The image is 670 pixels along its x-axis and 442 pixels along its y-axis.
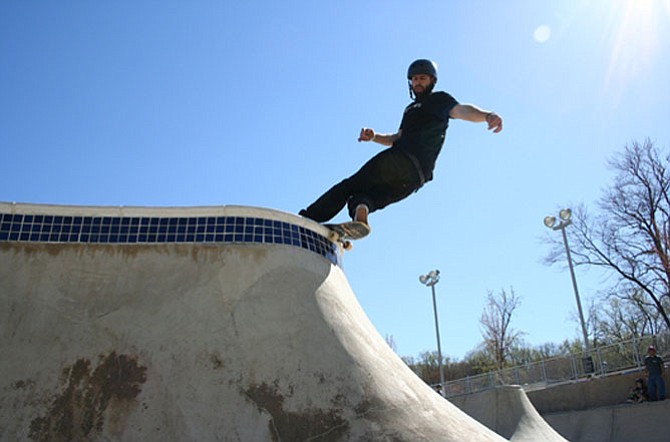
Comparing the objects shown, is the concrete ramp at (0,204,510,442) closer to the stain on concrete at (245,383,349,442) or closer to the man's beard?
the stain on concrete at (245,383,349,442)

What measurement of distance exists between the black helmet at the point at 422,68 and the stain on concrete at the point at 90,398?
4834mm

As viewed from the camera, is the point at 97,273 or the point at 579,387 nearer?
the point at 97,273

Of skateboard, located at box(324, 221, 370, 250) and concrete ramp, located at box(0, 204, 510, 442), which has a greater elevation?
skateboard, located at box(324, 221, 370, 250)

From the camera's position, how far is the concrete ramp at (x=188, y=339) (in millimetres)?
3994

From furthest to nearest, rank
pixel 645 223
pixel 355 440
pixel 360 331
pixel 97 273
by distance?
pixel 645 223 < pixel 360 331 < pixel 97 273 < pixel 355 440

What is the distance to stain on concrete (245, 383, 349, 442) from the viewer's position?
3.97 m

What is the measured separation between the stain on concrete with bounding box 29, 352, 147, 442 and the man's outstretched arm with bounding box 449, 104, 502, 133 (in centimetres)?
457

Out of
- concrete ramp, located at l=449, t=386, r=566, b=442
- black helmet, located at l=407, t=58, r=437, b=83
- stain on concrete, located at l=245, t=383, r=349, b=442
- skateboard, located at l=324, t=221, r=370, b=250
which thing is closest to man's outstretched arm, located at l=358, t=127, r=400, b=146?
black helmet, located at l=407, t=58, r=437, b=83

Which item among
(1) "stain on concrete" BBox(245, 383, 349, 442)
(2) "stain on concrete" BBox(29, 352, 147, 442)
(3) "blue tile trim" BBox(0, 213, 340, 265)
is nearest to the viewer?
(2) "stain on concrete" BBox(29, 352, 147, 442)

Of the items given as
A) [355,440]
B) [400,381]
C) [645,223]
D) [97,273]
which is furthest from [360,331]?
[645,223]

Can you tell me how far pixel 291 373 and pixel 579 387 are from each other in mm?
13757

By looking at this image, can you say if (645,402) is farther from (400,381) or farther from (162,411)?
(162,411)

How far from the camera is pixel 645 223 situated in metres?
23.6

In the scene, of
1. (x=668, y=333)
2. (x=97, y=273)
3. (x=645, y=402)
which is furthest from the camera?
(x=668, y=333)
